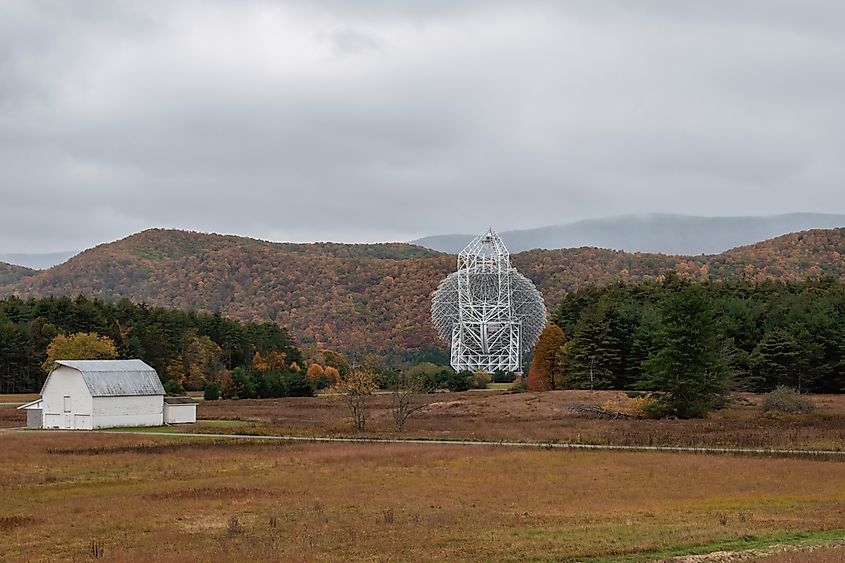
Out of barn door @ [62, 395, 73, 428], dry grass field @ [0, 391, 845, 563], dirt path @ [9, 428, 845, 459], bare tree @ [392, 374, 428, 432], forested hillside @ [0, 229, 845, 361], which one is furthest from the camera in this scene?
forested hillside @ [0, 229, 845, 361]

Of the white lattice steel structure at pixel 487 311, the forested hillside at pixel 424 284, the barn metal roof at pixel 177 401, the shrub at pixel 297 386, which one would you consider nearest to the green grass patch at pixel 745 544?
the barn metal roof at pixel 177 401

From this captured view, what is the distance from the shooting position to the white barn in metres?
59.2

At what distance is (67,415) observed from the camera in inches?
2346

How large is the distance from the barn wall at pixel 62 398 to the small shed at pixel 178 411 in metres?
5.12

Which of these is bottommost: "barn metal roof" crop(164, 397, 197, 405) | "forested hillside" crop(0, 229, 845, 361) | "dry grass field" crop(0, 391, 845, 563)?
"dry grass field" crop(0, 391, 845, 563)

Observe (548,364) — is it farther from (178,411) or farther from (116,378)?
(116,378)

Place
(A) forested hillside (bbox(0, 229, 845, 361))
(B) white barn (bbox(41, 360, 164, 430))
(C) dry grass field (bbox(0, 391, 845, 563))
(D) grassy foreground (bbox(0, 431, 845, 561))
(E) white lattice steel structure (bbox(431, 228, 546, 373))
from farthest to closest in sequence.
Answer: (A) forested hillside (bbox(0, 229, 845, 361)) → (E) white lattice steel structure (bbox(431, 228, 546, 373)) → (B) white barn (bbox(41, 360, 164, 430)) → (D) grassy foreground (bbox(0, 431, 845, 561)) → (C) dry grass field (bbox(0, 391, 845, 563))

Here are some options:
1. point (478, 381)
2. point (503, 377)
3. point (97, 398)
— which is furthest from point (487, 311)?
point (97, 398)

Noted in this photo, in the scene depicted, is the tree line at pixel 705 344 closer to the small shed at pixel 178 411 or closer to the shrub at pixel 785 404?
the shrub at pixel 785 404

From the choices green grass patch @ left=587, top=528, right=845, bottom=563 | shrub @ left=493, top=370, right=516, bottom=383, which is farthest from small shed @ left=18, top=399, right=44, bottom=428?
shrub @ left=493, top=370, right=516, bottom=383

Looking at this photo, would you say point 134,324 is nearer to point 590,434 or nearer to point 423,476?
point 590,434

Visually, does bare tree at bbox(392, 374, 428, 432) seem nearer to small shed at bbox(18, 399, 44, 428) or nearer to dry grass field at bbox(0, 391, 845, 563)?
dry grass field at bbox(0, 391, 845, 563)

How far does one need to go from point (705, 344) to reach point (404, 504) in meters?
41.1

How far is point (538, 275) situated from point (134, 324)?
94585mm
